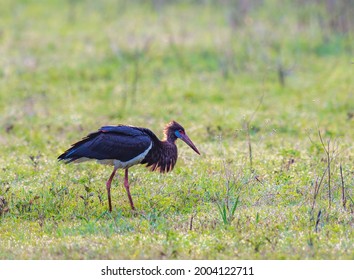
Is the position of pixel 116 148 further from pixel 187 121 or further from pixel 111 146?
pixel 187 121

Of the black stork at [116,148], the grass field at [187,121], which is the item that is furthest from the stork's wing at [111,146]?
the grass field at [187,121]

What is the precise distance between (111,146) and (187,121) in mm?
4271

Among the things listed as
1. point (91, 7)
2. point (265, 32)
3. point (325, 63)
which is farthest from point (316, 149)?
point (91, 7)

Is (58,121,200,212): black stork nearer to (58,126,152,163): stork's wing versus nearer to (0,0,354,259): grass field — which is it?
(58,126,152,163): stork's wing

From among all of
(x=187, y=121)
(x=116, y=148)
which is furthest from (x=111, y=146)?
(x=187, y=121)

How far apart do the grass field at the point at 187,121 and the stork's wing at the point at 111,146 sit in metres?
0.41

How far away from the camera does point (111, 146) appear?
803cm

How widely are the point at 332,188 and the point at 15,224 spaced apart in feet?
10.9

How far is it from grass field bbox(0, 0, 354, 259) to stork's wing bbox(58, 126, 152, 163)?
41 cm

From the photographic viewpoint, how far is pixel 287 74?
1516cm

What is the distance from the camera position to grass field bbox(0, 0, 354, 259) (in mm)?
6898

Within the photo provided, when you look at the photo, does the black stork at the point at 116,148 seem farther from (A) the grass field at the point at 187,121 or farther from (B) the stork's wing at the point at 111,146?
(A) the grass field at the point at 187,121

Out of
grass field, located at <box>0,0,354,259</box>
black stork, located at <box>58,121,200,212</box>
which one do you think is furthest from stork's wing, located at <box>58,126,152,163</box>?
grass field, located at <box>0,0,354,259</box>
